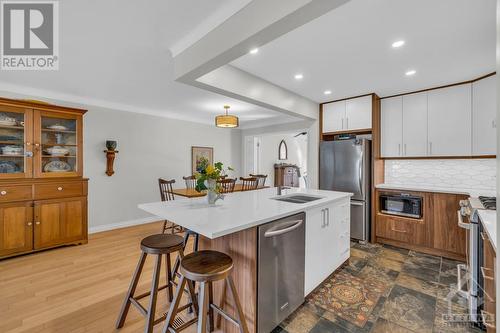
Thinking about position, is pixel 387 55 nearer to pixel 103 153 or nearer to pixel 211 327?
pixel 211 327

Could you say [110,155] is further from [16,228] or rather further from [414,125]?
[414,125]

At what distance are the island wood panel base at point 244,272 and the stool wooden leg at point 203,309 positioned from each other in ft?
1.12

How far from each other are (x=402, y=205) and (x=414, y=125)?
1255 millimetres

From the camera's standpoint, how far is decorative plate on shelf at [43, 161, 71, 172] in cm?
329

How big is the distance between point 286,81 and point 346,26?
50.8 inches

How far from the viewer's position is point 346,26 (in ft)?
6.04

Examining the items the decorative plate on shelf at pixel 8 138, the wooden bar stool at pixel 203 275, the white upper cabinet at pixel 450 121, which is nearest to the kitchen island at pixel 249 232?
the wooden bar stool at pixel 203 275

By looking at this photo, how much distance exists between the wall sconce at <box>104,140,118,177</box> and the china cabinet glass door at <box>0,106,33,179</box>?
1079 mm

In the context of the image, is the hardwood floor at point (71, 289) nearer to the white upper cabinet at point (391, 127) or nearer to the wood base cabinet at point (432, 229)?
the wood base cabinet at point (432, 229)

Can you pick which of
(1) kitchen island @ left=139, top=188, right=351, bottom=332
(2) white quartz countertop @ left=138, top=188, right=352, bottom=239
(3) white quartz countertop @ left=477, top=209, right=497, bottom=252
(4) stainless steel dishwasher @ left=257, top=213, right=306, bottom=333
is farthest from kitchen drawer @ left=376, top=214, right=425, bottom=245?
(4) stainless steel dishwasher @ left=257, top=213, right=306, bottom=333

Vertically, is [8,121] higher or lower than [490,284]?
higher

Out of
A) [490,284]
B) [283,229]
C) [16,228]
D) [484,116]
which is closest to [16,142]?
[16,228]

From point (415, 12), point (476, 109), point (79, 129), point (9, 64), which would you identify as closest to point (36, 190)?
point (79, 129)

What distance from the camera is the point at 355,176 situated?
11.7 ft
